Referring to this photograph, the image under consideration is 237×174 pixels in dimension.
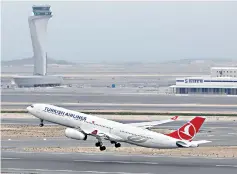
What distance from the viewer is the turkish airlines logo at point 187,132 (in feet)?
241

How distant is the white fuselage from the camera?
249 feet

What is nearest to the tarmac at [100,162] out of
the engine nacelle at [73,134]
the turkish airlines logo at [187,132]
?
the engine nacelle at [73,134]

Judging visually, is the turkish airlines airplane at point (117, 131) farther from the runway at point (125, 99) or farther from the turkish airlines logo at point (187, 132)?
the runway at point (125, 99)

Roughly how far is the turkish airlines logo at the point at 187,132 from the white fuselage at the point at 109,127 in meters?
1.01

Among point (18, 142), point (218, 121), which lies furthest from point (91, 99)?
point (18, 142)

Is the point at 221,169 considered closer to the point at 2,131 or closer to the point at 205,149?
the point at 205,149

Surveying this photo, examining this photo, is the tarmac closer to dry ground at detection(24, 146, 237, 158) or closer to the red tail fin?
dry ground at detection(24, 146, 237, 158)

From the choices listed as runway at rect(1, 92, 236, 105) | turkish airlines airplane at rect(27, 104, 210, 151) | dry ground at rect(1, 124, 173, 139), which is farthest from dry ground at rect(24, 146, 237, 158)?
runway at rect(1, 92, 236, 105)

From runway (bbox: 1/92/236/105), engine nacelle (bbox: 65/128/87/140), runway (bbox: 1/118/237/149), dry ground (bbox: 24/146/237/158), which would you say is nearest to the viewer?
engine nacelle (bbox: 65/128/87/140)

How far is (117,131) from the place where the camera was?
8050cm

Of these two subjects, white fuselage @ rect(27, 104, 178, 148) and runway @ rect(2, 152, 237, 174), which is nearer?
runway @ rect(2, 152, 237, 174)

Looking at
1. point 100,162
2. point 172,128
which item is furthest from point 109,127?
point 172,128

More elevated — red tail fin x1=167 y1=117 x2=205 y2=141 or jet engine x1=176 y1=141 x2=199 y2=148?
red tail fin x1=167 y1=117 x2=205 y2=141

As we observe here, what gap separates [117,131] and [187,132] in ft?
33.4
